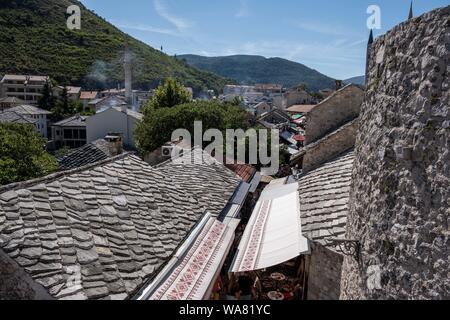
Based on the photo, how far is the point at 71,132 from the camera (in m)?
53.7

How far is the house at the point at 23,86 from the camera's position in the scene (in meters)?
87.3

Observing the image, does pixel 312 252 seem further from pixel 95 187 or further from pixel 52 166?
pixel 52 166

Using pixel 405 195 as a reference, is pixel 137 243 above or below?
below

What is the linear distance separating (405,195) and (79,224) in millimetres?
4867

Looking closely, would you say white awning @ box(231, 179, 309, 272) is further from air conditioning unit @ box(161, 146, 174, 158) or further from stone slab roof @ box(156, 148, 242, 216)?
air conditioning unit @ box(161, 146, 174, 158)

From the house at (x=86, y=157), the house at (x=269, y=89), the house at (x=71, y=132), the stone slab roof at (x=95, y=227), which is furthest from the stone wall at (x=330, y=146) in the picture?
the house at (x=269, y=89)

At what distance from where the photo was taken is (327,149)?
45.9ft

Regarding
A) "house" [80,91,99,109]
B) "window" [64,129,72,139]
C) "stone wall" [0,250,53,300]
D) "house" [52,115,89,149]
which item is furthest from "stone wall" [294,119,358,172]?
"house" [80,91,99,109]

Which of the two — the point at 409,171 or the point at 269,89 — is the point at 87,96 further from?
the point at 409,171

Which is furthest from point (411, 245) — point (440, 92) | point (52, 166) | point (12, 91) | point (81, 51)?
point (81, 51)

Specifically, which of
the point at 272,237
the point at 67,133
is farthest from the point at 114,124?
the point at 272,237

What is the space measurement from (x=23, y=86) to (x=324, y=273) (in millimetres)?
95965

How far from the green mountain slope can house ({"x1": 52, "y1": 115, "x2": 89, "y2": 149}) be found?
5317cm

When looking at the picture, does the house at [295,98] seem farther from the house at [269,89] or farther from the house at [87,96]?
the house at [269,89]
